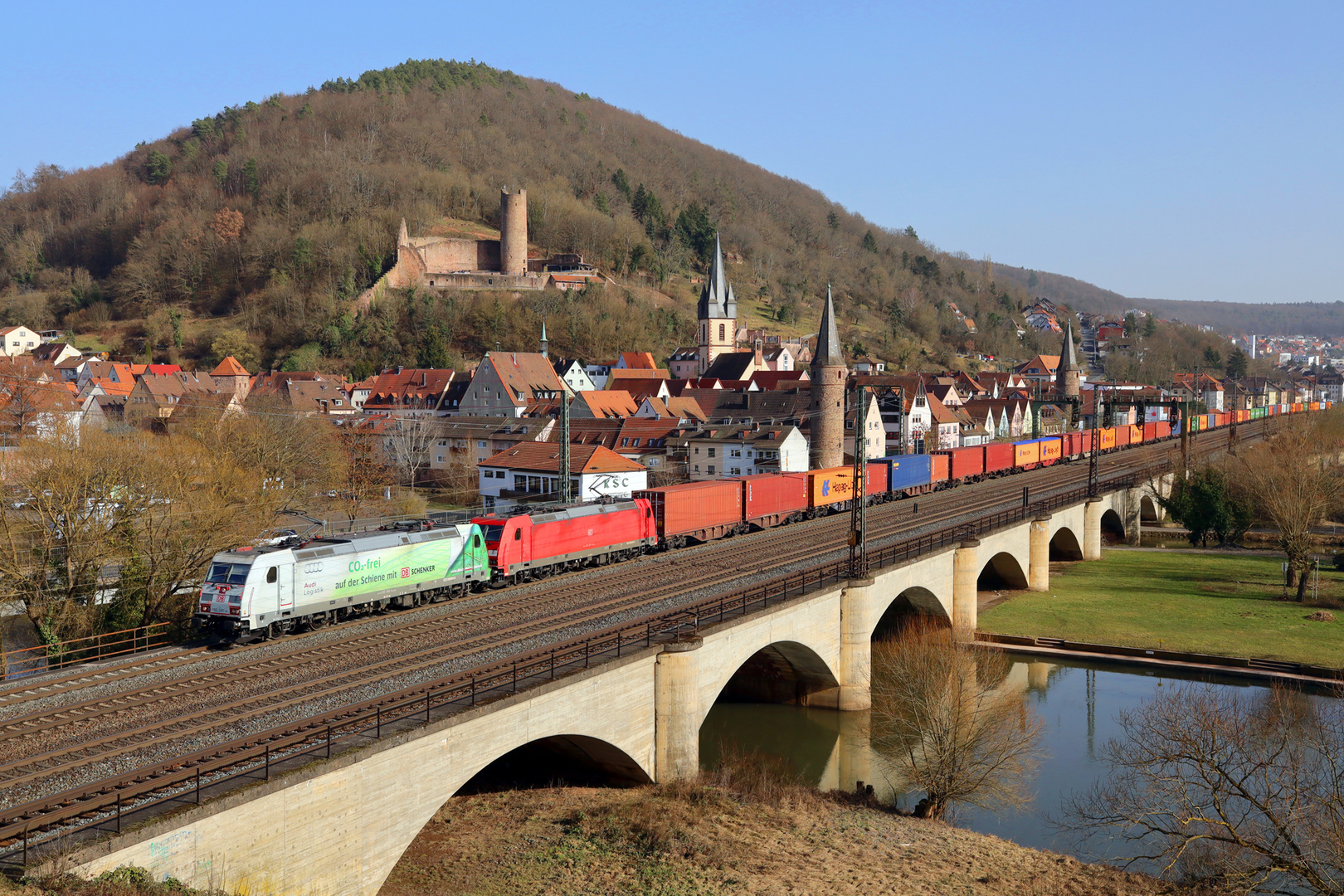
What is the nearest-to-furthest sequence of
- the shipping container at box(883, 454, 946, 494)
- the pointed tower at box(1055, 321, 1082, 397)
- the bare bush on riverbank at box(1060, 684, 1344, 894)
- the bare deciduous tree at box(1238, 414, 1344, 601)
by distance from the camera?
1. the bare bush on riverbank at box(1060, 684, 1344, 894)
2. the bare deciduous tree at box(1238, 414, 1344, 601)
3. the shipping container at box(883, 454, 946, 494)
4. the pointed tower at box(1055, 321, 1082, 397)

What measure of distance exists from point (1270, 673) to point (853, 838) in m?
23.2

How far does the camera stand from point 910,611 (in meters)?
44.3

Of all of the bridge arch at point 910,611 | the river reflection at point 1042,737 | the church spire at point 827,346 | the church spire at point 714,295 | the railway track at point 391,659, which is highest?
the church spire at point 714,295

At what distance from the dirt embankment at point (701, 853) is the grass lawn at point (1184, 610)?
2229 centimetres

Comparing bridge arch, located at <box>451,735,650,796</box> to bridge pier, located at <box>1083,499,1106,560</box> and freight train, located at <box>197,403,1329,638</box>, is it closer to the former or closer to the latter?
freight train, located at <box>197,403,1329,638</box>

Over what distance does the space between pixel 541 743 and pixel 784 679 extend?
12887 mm

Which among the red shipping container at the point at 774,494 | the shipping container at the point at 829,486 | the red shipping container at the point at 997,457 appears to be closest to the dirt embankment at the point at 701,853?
the red shipping container at the point at 774,494

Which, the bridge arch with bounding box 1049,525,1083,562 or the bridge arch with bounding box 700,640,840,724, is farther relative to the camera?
the bridge arch with bounding box 1049,525,1083,562

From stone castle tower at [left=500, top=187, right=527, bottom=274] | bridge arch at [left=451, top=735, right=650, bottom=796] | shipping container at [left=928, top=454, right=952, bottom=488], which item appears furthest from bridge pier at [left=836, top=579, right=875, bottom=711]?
stone castle tower at [left=500, top=187, right=527, bottom=274]

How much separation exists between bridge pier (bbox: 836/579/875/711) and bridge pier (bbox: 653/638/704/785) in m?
10.5

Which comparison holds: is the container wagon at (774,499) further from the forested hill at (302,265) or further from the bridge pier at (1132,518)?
the forested hill at (302,265)

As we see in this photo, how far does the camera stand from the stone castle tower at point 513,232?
169 m

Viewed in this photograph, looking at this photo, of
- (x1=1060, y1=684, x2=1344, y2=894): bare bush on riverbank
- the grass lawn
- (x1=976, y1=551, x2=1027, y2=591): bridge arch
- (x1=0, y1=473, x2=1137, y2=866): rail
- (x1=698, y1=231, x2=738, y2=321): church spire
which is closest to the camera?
(x1=0, y1=473, x2=1137, y2=866): rail

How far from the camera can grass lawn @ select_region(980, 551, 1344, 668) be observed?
139 ft
